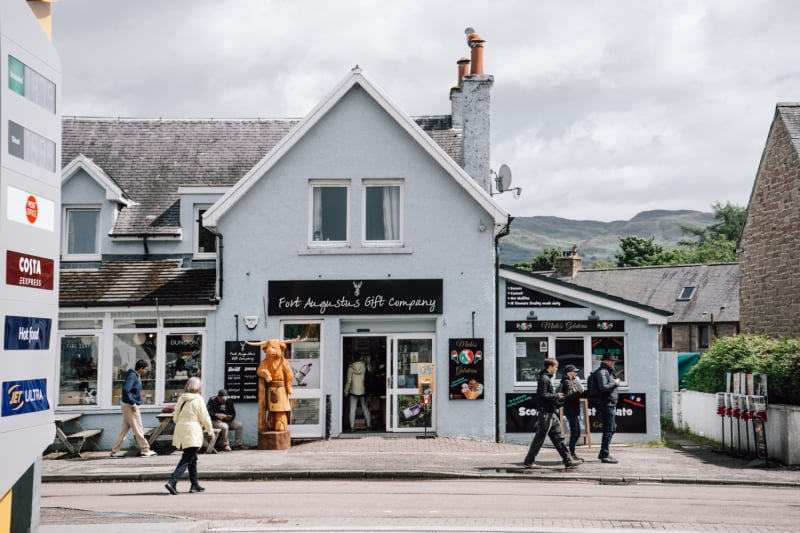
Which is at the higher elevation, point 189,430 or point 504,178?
point 504,178

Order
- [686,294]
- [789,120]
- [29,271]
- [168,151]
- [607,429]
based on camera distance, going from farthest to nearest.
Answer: [686,294]
[789,120]
[168,151]
[607,429]
[29,271]

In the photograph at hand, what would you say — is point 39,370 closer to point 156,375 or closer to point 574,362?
point 156,375

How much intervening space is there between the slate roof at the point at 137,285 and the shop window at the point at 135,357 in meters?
0.83

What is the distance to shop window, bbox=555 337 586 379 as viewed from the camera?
20094 millimetres

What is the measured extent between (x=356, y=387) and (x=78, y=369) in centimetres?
628

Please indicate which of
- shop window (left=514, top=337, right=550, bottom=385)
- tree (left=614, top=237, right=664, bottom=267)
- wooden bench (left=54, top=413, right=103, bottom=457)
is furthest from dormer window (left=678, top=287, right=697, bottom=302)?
wooden bench (left=54, top=413, right=103, bottom=457)

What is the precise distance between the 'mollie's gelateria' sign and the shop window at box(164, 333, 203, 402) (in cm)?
193

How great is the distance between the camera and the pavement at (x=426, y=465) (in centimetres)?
1480

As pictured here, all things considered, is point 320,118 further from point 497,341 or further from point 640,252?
point 640,252

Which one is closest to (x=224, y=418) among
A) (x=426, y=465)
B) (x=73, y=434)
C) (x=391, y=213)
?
(x=73, y=434)

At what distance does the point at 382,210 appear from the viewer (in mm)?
19969

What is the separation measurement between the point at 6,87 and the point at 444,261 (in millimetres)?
14862

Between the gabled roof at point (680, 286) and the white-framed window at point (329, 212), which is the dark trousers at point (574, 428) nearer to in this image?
the white-framed window at point (329, 212)

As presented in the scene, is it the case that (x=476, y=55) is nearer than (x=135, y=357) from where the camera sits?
No
